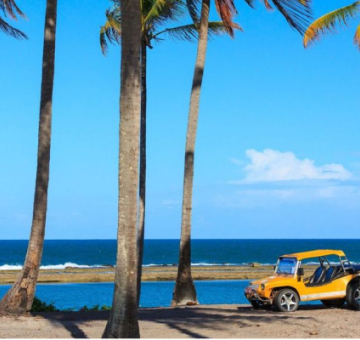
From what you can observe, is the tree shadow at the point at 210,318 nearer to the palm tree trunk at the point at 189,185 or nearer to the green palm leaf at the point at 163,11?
the palm tree trunk at the point at 189,185

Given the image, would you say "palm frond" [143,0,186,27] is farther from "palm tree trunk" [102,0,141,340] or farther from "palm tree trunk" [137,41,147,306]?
"palm tree trunk" [102,0,141,340]

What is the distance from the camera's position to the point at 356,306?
1873 cm

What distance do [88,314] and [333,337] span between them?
6573mm

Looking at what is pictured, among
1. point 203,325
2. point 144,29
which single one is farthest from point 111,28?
point 203,325

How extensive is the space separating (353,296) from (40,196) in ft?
28.3

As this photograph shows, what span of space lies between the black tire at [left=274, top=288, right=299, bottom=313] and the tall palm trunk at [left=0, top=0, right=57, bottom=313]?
6.27 metres

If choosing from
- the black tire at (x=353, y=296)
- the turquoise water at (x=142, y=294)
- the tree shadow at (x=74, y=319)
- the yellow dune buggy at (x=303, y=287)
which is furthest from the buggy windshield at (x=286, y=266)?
the turquoise water at (x=142, y=294)

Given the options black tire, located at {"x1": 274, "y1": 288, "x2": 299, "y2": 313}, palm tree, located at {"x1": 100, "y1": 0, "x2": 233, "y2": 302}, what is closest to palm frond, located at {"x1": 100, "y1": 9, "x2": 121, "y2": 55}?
palm tree, located at {"x1": 100, "y1": 0, "x2": 233, "y2": 302}

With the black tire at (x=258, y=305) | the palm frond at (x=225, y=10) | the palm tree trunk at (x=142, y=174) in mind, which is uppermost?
the palm frond at (x=225, y=10)

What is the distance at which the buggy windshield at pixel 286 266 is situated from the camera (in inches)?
758

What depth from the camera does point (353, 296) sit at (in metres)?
18.8

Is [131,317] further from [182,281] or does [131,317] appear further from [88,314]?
[182,281]

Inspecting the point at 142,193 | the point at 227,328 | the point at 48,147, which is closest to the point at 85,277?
the point at 142,193

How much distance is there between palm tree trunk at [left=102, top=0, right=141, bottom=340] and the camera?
11.9m
